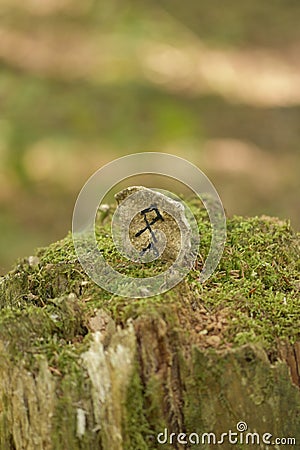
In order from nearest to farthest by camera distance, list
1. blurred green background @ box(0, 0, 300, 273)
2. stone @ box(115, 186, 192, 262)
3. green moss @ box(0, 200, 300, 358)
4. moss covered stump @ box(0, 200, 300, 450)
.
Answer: moss covered stump @ box(0, 200, 300, 450)
green moss @ box(0, 200, 300, 358)
stone @ box(115, 186, 192, 262)
blurred green background @ box(0, 0, 300, 273)

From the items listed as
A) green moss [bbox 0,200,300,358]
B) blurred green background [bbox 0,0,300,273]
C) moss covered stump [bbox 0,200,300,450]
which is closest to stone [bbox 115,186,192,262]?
green moss [bbox 0,200,300,358]

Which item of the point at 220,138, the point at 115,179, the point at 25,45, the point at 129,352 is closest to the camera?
the point at 129,352

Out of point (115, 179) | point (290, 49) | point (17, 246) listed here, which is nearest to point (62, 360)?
point (115, 179)

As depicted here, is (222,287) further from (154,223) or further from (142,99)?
(142,99)

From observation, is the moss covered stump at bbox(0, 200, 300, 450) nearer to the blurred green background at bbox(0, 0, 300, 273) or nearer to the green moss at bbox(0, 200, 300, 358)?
the green moss at bbox(0, 200, 300, 358)

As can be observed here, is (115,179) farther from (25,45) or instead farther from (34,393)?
(25,45)

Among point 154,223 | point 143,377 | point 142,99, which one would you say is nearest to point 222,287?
point 154,223
